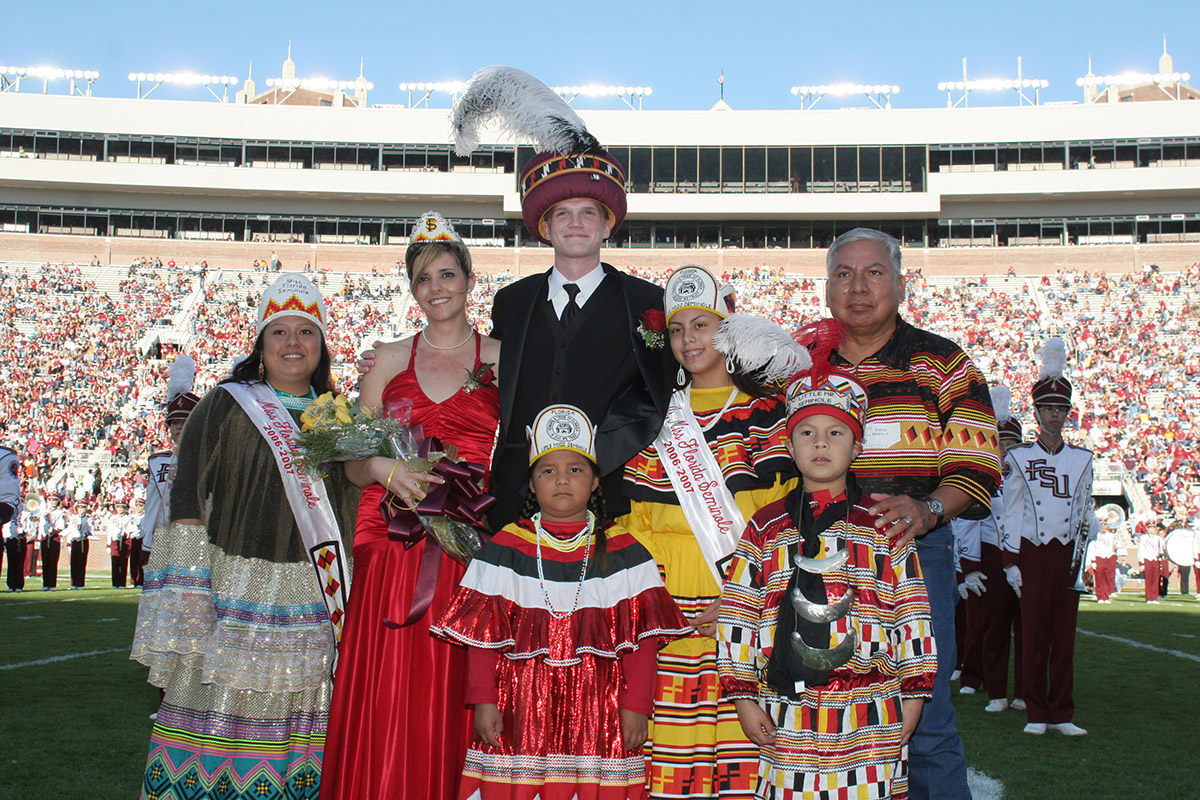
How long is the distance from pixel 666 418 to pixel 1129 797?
3.31m

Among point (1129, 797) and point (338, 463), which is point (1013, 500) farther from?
point (338, 463)

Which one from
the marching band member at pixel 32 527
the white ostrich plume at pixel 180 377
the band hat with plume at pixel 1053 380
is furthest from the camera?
the marching band member at pixel 32 527

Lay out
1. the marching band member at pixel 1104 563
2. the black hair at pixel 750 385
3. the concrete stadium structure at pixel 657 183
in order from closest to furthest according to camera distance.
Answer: the black hair at pixel 750 385 < the marching band member at pixel 1104 563 < the concrete stadium structure at pixel 657 183

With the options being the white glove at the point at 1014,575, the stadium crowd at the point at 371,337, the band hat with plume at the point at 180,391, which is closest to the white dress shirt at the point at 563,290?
the white glove at the point at 1014,575

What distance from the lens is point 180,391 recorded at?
8.61 m

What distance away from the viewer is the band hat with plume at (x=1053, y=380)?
7.28m

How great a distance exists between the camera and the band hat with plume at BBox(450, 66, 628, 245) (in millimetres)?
3877

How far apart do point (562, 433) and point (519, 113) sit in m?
1.37

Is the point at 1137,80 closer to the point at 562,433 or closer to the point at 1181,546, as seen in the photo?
the point at 1181,546

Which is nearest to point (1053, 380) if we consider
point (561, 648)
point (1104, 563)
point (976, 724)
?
point (976, 724)

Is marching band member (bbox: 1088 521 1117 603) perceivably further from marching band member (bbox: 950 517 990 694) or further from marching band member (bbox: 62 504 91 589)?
marching band member (bbox: 62 504 91 589)

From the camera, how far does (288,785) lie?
3.72 m

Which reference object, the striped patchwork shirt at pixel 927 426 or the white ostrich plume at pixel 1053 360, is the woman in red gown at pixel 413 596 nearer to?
the striped patchwork shirt at pixel 927 426

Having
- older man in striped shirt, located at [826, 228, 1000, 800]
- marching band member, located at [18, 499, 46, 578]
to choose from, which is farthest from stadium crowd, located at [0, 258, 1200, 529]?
older man in striped shirt, located at [826, 228, 1000, 800]
